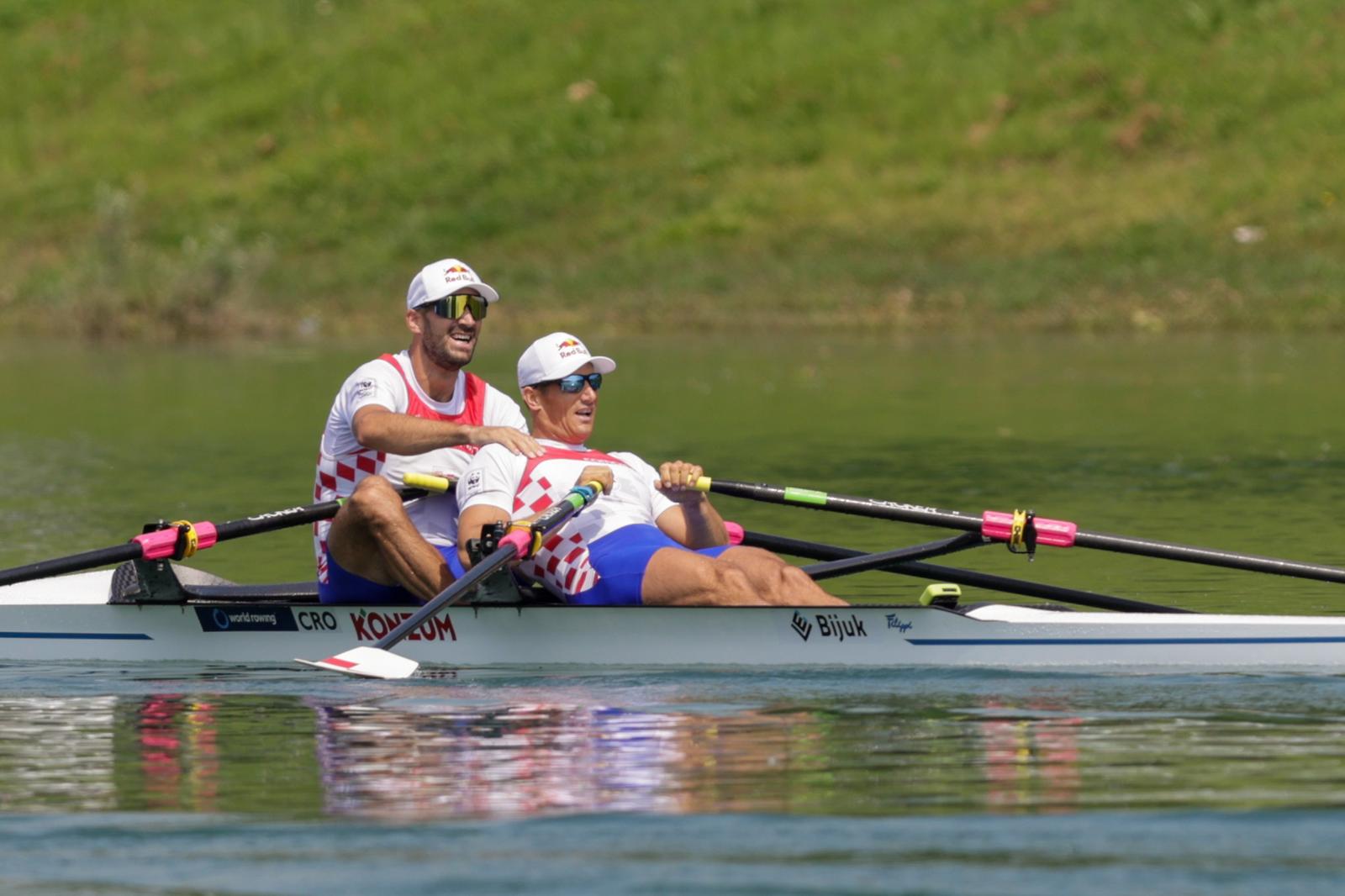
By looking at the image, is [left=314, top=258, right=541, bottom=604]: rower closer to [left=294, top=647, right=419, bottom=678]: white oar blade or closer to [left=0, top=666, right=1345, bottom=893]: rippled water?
[left=294, top=647, right=419, bottom=678]: white oar blade

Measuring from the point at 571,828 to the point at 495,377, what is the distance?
952 inches

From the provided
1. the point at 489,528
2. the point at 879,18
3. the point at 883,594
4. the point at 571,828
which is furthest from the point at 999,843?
the point at 879,18

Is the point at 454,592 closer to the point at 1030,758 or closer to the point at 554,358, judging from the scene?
the point at 554,358

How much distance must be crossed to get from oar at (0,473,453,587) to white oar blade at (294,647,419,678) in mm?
928

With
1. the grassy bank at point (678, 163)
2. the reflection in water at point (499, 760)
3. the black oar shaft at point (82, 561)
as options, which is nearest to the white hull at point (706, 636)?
the black oar shaft at point (82, 561)

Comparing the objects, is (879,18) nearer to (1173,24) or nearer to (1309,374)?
(1173,24)

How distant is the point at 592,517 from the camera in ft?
36.6

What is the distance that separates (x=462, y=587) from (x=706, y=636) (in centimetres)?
112

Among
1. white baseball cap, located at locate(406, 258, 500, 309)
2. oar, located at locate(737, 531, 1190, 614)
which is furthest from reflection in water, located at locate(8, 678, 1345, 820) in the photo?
white baseball cap, located at locate(406, 258, 500, 309)

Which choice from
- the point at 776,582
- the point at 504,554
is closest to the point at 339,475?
the point at 504,554

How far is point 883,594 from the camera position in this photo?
1405cm

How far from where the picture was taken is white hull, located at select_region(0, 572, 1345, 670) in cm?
1061

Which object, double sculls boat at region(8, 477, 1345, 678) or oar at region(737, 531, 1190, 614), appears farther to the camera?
oar at region(737, 531, 1190, 614)

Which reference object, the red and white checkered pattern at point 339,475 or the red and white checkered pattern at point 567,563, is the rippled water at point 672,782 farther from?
the red and white checkered pattern at point 339,475
